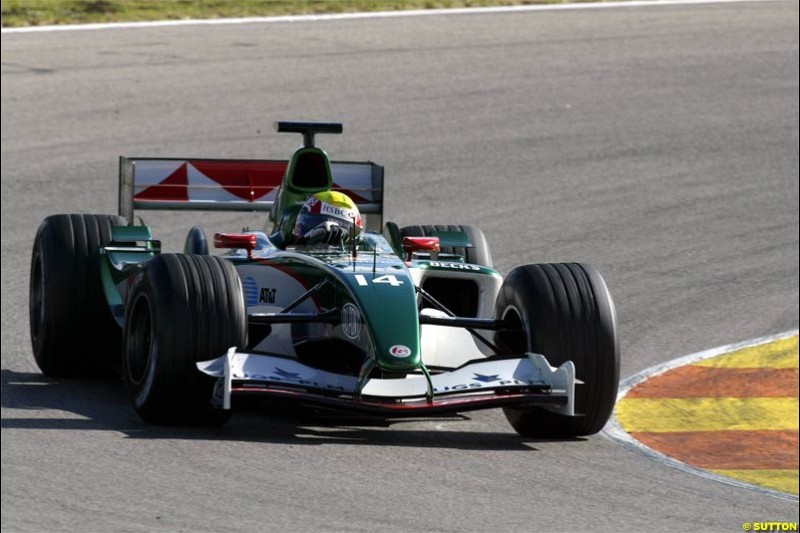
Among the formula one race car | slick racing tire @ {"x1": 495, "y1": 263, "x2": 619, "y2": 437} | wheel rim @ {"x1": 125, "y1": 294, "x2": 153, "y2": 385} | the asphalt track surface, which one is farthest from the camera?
wheel rim @ {"x1": 125, "y1": 294, "x2": 153, "y2": 385}

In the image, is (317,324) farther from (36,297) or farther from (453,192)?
(453,192)

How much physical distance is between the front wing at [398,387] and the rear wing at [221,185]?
127 inches

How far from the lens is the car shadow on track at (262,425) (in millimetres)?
8070

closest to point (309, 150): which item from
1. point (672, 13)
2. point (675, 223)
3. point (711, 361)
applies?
point (711, 361)

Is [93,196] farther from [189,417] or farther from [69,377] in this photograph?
[189,417]

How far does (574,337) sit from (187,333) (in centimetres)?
199

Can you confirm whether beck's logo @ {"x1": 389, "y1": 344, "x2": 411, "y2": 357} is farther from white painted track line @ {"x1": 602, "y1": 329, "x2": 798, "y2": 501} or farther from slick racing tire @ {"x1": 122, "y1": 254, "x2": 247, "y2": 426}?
white painted track line @ {"x1": 602, "y1": 329, "x2": 798, "y2": 501}

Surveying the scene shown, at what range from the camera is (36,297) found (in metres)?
10.5

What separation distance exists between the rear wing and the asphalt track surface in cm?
136

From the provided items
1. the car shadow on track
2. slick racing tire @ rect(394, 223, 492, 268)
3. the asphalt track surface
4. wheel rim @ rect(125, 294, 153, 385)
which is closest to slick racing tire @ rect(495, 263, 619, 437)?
the asphalt track surface

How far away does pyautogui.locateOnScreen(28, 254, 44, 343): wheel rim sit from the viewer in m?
10.2

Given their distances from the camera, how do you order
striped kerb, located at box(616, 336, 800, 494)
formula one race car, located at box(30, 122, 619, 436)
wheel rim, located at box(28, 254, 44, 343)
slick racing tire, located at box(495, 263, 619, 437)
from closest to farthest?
formula one race car, located at box(30, 122, 619, 436), slick racing tire, located at box(495, 263, 619, 437), striped kerb, located at box(616, 336, 800, 494), wheel rim, located at box(28, 254, 44, 343)

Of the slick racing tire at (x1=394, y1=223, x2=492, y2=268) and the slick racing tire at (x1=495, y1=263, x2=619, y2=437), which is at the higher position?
the slick racing tire at (x1=394, y1=223, x2=492, y2=268)

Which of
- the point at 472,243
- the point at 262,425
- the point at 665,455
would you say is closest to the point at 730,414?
the point at 665,455
